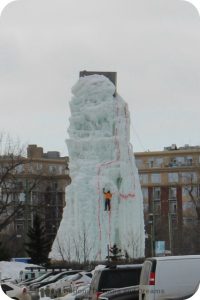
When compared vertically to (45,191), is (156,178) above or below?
above

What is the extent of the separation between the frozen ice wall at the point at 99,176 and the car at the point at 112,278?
98.0 feet

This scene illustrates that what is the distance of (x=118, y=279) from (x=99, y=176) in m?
30.3

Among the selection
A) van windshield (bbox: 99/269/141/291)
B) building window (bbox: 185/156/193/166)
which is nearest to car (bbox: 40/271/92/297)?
van windshield (bbox: 99/269/141/291)

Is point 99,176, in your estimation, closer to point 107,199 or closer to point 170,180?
point 107,199

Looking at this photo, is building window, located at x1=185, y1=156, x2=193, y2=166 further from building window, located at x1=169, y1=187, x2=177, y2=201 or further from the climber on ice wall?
the climber on ice wall

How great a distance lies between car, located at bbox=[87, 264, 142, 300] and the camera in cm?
1784

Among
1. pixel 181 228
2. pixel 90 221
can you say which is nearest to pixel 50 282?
pixel 90 221

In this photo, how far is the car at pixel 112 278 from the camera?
17.8m

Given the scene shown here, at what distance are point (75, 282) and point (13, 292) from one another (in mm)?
5829

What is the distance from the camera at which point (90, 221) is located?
1930 inches

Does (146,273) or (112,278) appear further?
(112,278)

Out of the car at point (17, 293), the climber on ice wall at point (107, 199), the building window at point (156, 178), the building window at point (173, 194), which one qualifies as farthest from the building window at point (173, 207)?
the car at point (17, 293)

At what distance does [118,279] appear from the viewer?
18.4m

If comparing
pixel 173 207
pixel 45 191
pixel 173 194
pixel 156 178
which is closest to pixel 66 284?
pixel 45 191
